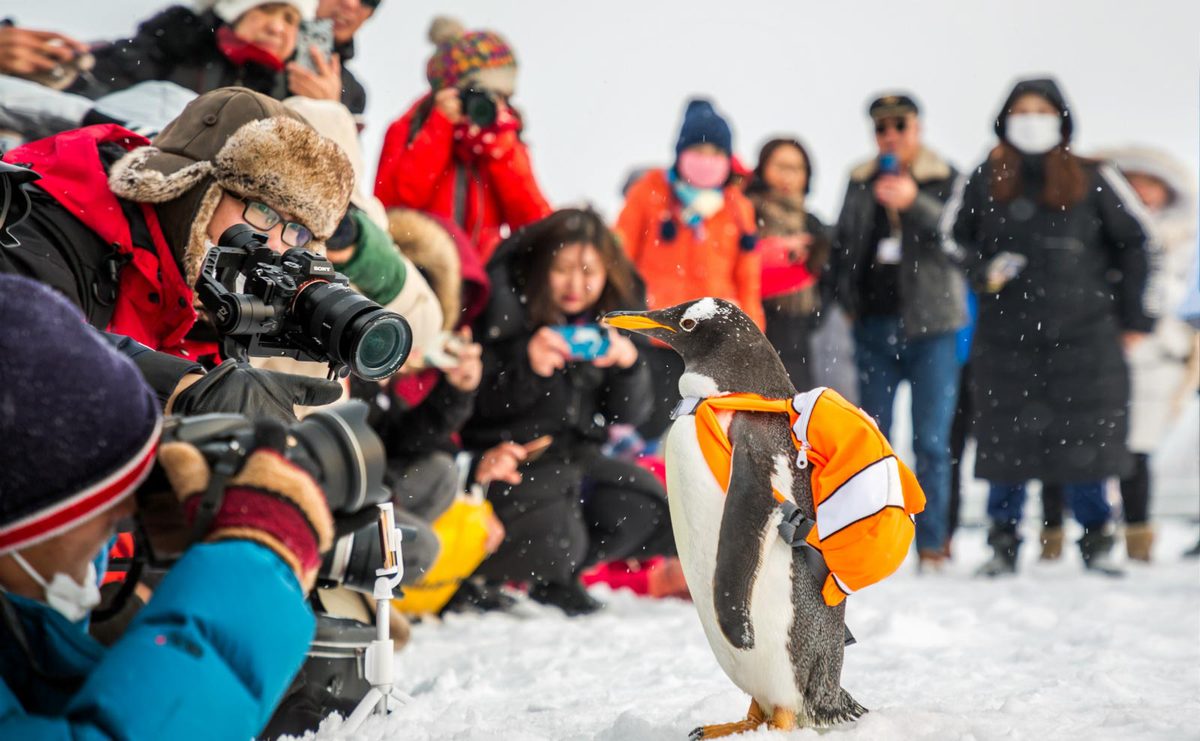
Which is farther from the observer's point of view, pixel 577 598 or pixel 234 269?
pixel 577 598

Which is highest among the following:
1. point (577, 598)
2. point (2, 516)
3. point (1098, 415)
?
point (2, 516)

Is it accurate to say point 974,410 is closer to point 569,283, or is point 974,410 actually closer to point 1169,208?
point 569,283

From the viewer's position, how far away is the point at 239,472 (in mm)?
1136

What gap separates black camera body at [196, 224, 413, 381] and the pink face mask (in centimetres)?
281

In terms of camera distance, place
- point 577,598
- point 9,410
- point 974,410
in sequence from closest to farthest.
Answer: point 9,410, point 577,598, point 974,410

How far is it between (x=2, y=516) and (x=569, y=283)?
117 inches

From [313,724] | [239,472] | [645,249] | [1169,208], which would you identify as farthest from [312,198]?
[1169,208]

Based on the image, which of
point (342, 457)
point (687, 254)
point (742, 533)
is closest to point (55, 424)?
point (342, 457)

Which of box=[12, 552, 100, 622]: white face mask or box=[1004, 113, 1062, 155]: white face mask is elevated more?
box=[1004, 113, 1062, 155]: white face mask

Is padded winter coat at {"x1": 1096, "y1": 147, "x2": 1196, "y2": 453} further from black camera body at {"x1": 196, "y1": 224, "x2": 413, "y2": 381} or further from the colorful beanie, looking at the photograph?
black camera body at {"x1": 196, "y1": 224, "x2": 413, "y2": 381}

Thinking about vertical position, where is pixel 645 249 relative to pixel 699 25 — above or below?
below

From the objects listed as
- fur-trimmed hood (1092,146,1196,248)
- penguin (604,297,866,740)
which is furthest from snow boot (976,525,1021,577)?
penguin (604,297,866,740)

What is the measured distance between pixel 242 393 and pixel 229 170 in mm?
575

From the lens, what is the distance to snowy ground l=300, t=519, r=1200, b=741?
6.66 ft
